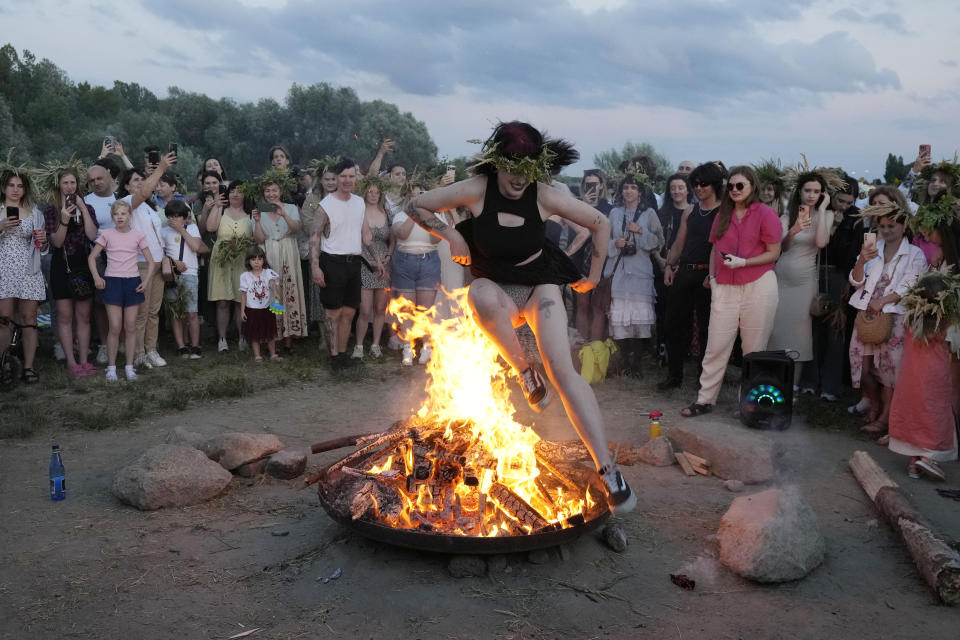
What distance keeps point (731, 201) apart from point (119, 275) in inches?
274

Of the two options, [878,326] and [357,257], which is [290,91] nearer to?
[357,257]

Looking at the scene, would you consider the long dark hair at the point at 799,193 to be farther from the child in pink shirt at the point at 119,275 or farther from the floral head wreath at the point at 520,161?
the child in pink shirt at the point at 119,275

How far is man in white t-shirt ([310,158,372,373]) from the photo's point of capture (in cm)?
992

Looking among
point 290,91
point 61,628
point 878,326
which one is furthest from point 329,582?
point 290,91

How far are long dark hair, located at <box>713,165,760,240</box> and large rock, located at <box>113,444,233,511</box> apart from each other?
17.2 feet

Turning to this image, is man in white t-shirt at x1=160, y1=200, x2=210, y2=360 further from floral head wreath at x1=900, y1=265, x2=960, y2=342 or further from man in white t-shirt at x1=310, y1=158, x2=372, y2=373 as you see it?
floral head wreath at x1=900, y1=265, x2=960, y2=342

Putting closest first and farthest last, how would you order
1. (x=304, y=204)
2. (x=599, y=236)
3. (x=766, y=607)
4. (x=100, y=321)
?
(x=766, y=607) < (x=599, y=236) < (x=100, y=321) < (x=304, y=204)

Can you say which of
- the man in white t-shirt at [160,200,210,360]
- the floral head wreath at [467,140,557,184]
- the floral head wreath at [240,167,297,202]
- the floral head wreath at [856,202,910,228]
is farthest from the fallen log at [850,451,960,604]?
the man in white t-shirt at [160,200,210,360]

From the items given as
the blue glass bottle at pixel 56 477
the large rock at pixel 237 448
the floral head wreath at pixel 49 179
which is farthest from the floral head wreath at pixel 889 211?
the floral head wreath at pixel 49 179

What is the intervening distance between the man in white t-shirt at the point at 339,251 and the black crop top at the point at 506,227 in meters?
5.31

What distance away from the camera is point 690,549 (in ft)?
15.8

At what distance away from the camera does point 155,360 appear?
9.78m

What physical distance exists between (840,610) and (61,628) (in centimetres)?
398

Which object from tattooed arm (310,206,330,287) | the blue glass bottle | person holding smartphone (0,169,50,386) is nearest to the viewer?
the blue glass bottle
